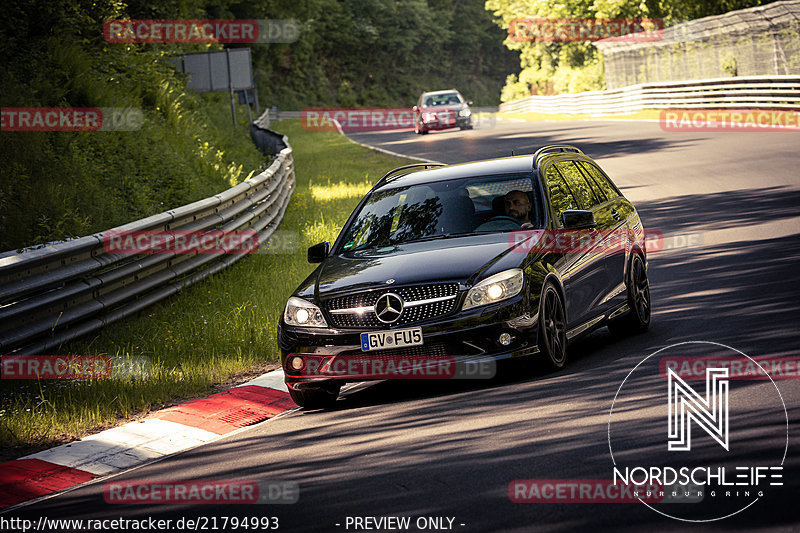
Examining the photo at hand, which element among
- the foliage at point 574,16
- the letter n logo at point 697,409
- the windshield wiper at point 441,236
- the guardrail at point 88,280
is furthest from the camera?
the foliage at point 574,16

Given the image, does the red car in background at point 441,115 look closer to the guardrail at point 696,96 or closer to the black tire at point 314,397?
the guardrail at point 696,96

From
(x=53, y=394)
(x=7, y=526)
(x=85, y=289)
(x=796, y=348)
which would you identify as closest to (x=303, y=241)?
(x=85, y=289)

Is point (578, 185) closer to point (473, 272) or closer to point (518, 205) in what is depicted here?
point (518, 205)

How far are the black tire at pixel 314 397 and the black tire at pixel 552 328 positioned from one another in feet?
4.92

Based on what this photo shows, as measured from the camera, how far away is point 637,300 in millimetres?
9234

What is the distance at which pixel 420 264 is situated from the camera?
7.77 meters

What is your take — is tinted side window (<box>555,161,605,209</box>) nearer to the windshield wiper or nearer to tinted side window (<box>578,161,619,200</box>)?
tinted side window (<box>578,161,619,200</box>)

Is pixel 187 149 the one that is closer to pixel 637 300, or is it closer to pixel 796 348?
pixel 637 300

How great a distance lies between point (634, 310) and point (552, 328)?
1598mm
